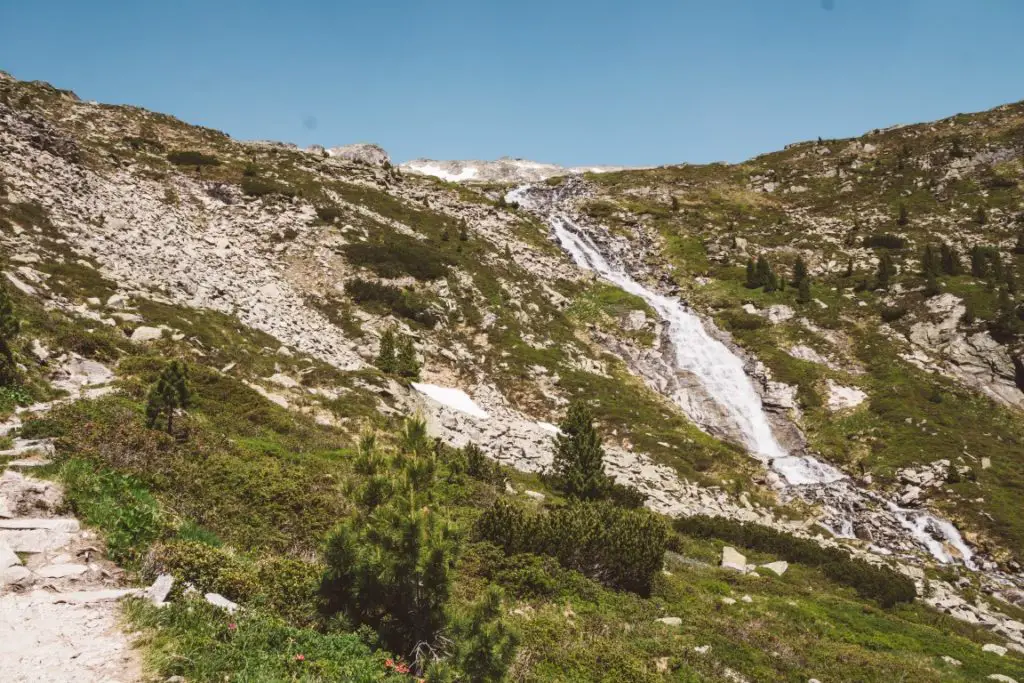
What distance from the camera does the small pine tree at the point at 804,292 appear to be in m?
44.7

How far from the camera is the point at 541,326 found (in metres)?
38.8

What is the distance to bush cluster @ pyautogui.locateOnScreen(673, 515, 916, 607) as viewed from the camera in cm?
1703

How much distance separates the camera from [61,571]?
722cm

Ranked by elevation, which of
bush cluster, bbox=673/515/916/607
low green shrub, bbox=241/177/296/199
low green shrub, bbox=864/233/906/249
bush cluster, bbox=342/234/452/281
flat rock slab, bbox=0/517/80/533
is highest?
low green shrub, bbox=864/233/906/249

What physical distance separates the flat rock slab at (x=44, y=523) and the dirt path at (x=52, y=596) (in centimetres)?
1

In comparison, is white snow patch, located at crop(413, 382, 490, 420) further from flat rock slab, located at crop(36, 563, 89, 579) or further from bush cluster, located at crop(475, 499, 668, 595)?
flat rock slab, located at crop(36, 563, 89, 579)

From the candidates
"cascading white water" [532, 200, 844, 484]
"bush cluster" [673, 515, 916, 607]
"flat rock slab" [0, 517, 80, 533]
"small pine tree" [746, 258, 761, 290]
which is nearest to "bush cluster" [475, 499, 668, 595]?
"flat rock slab" [0, 517, 80, 533]

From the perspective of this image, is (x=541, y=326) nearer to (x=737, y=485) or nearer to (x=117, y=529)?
(x=737, y=485)

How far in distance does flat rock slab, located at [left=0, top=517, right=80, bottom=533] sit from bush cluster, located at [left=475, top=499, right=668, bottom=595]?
7515 mm

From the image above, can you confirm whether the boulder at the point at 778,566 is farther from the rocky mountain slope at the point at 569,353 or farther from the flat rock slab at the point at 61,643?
the flat rock slab at the point at 61,643

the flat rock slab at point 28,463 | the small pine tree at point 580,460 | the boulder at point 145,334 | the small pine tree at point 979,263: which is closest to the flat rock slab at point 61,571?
Answer: the flat rock slab at point 28,463

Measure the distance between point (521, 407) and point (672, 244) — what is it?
116ft

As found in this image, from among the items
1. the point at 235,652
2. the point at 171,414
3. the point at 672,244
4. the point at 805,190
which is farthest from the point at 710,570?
the point at 805,190

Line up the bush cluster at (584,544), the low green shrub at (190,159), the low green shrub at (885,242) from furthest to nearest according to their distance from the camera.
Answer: the low green shrub at (885,242), the low green shrub at (190,159), the bush cluster at (584,544)
